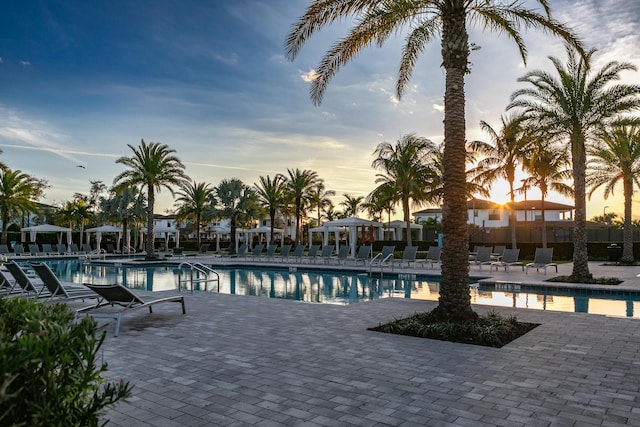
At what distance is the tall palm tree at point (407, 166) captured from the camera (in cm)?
2942

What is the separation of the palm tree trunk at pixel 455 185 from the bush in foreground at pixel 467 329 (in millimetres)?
300

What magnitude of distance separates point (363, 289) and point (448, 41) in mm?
9038

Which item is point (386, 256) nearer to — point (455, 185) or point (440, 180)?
point (440, 180)

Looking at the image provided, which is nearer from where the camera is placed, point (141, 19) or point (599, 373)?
point (599, 373)

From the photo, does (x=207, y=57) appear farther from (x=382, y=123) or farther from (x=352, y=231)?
(x=352, y=231)

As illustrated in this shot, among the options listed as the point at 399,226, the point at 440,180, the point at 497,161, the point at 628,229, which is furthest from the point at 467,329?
the point at 399,226

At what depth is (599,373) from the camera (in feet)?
16.4

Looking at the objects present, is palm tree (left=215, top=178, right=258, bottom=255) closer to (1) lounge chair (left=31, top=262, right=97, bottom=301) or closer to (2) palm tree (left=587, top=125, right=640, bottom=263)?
(2) palm tree (left=587, top=125, right=640, bottom=263)

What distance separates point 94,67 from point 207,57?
3.77 metres

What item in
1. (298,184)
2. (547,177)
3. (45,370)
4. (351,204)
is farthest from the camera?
(351,204)

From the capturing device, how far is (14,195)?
36.8 metres

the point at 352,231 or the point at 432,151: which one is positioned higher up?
the point at 432,151

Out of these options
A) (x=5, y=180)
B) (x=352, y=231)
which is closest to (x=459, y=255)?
(x=352, y=231)

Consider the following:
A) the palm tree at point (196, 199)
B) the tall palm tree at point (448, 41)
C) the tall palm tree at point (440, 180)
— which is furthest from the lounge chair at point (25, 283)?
the palm tree at point (196, 199)
